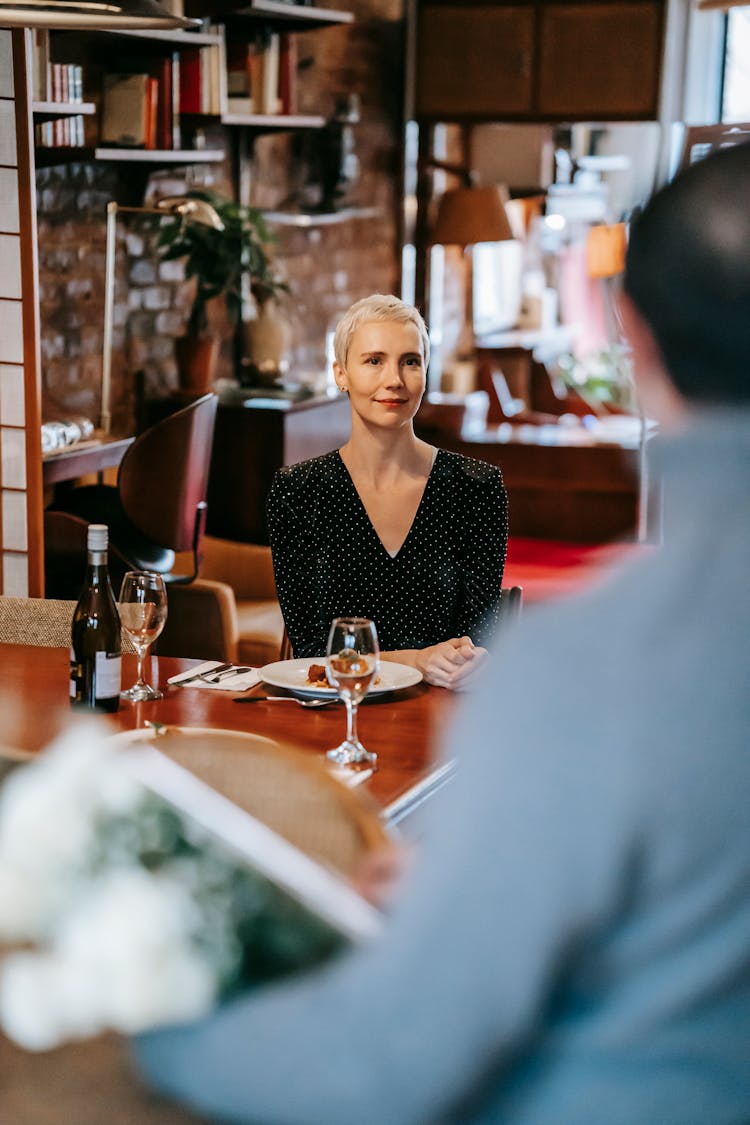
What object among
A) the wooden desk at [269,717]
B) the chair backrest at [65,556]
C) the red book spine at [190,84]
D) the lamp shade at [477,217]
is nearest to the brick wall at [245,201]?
the red book spine at [190,84]

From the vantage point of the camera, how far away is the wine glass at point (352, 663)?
1846mm

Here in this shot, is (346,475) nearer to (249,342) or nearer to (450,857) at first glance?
(450,857)

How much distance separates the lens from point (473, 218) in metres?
6.69

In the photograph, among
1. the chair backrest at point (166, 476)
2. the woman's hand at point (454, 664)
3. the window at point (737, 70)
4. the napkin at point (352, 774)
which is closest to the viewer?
the napkin at point (352, 774)

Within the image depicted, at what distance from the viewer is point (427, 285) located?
7.59 m

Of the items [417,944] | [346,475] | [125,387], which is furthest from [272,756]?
[125,387]

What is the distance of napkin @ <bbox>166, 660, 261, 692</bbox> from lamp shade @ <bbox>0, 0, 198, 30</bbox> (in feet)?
3.49

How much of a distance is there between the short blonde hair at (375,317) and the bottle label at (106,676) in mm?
976

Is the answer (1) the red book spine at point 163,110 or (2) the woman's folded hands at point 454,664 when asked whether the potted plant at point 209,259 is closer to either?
(1) the red book spine at point 163,110

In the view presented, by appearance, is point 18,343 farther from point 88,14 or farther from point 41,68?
point 88,14

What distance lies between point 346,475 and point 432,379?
17.1 ft

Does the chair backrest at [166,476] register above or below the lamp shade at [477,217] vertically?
below

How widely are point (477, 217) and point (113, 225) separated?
245 cm

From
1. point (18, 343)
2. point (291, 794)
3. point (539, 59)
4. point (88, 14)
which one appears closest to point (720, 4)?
point (88, 14)
